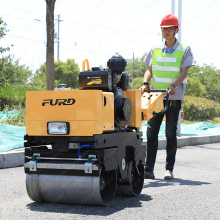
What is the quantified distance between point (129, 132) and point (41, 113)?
100 centimetres

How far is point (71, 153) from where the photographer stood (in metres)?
4.09

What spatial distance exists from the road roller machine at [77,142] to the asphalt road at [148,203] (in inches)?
4.8

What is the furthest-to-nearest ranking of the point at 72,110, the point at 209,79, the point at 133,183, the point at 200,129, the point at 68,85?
1. the point at 209,79
2. the point at 68,85
3. the point at 200,129
4. the point at 133,183
5. the point at 72,110

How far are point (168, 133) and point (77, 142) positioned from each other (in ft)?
7.34

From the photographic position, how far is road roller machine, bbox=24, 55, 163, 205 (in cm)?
399

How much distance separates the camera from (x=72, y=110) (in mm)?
4031

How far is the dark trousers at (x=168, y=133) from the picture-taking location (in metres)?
5.98

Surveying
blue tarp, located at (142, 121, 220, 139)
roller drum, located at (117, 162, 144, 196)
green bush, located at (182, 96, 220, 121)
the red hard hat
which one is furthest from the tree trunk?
green bush, located at (182, 96, 220, 121)

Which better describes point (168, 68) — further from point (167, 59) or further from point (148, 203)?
point (148, 203)

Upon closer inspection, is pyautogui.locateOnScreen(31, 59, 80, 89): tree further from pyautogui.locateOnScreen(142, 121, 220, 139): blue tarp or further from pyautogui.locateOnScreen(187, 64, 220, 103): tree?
pyautogui.locateOnScreen(142, 121, 220, 139): blue tarp

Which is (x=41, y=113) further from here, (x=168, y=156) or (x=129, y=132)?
(x=168, y=156)

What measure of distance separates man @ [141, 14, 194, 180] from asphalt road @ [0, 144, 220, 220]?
350 millimetres

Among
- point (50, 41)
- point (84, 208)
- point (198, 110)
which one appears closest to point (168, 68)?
point (84, 208)

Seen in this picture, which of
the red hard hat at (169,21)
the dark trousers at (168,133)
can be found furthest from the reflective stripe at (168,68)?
the red hard hat at (169,21)
